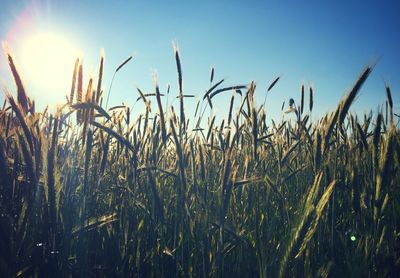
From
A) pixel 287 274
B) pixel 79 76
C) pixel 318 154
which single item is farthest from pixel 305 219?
pixel 79 76

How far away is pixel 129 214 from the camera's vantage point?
166 cm

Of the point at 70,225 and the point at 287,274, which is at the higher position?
the point at 70,225

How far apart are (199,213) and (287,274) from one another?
425 millimetres

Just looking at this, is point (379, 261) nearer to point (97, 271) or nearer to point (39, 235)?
point (97, 271)

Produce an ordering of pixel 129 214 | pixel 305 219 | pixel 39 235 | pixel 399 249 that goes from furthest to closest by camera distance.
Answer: pixel 399 249, pixel 129 214, pixel 39 235, pixel 305 219

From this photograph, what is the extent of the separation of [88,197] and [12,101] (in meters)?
0.51

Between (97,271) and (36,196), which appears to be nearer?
(36,196)

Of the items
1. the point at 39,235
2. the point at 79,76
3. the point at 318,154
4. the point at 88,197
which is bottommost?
the point at 39,235

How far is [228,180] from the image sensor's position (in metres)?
1.24

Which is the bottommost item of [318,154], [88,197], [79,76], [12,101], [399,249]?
[399,249]

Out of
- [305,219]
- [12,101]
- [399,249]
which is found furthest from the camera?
[399,249]

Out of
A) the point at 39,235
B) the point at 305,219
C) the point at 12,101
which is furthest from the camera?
the point at 39,235

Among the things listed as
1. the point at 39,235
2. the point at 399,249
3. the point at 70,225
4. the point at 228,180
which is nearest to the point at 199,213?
the point at 228,180

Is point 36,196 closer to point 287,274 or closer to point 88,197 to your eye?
point 88,197
